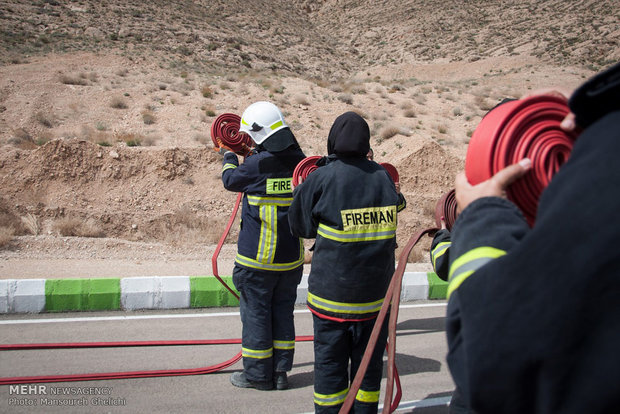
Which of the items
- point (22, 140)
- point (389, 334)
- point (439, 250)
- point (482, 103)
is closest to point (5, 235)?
point (22, 140)

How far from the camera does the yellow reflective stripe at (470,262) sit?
1.25 m

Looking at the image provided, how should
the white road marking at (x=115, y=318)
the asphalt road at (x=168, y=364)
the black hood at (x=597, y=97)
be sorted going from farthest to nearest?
the white road marking at (x=115, y=318)
the asphalt road at (x=168, y=364)
the black hood at (x=597, y=97)

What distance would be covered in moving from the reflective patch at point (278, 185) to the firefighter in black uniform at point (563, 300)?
11.6ft

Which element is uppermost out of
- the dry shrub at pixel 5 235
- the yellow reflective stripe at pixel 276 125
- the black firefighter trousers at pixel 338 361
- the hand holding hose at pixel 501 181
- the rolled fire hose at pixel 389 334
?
the hand holding hose at pixel 501 181

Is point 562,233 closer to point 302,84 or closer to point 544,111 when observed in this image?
point 544,111

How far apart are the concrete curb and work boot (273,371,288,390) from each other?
2469mm

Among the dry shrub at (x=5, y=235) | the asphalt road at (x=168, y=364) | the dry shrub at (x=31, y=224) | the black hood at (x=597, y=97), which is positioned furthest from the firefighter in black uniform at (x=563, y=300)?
the dry shrub at (x=31, y=224)

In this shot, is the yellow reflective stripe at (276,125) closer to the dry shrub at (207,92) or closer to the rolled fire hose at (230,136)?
the rolled fire hose at (230,136)

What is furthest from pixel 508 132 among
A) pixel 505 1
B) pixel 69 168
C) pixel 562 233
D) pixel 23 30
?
pixel 505 1

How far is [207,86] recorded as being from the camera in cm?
2373

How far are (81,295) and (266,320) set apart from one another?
10.6 feet

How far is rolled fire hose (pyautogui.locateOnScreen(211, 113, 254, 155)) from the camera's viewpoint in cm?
533

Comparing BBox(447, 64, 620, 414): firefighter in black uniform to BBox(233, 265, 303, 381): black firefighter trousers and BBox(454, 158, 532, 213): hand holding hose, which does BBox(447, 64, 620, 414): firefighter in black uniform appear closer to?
BBox(454, 158, 532, 213): hand holding hose

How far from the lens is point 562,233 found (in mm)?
1015
